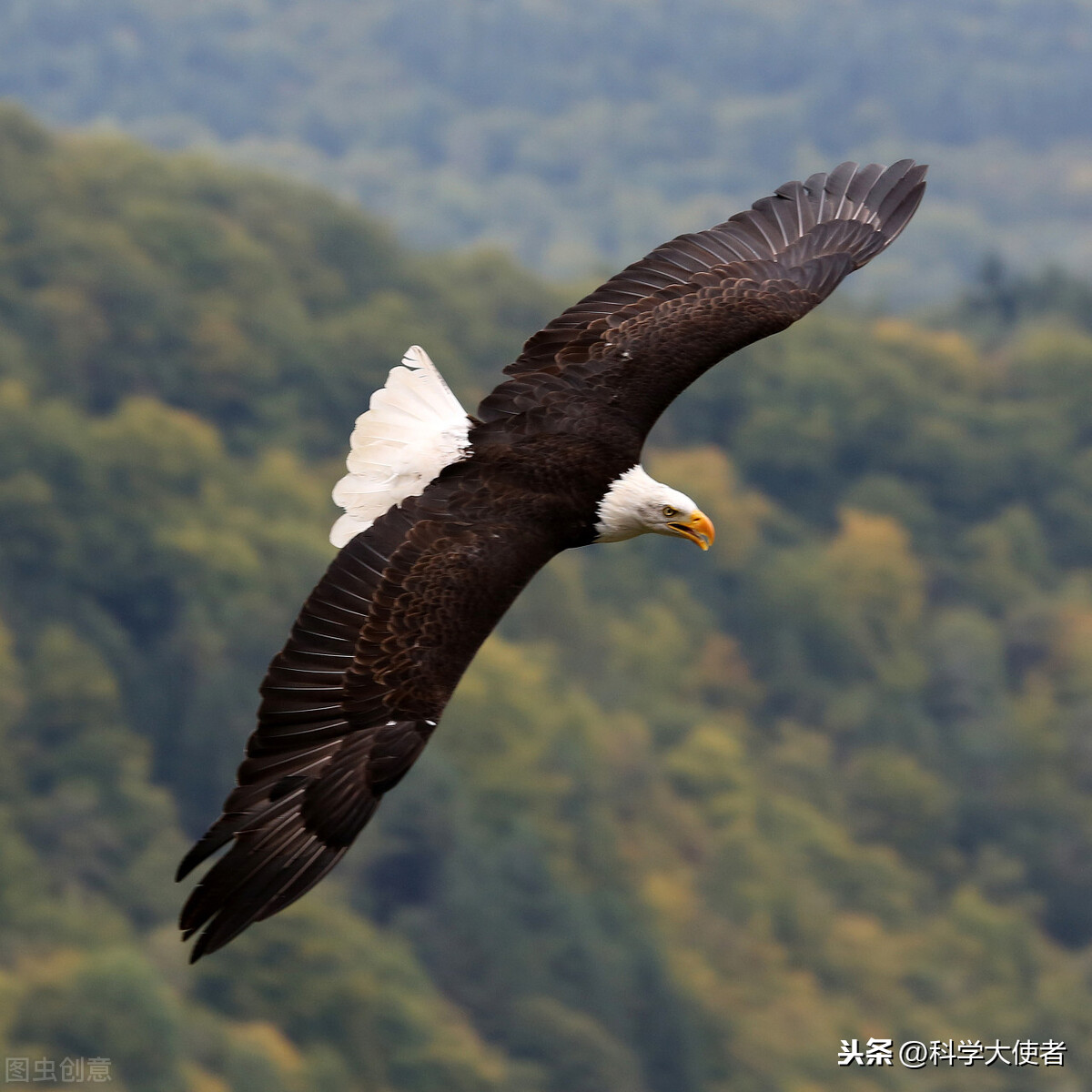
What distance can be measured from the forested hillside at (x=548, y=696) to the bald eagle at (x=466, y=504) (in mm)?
49607

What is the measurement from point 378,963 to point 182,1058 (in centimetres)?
896

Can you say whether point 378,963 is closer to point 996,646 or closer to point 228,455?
point 228,455

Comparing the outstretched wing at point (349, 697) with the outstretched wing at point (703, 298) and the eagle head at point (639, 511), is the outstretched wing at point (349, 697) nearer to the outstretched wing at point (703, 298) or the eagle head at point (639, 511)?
the eagle head at point (639, 511)

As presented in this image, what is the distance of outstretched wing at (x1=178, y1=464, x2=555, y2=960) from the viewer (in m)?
12.0

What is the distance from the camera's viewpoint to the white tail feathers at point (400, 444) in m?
14.2

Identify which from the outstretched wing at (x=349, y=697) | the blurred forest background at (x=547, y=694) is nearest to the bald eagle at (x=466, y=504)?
the outstretched wing at (x=349, y=697)

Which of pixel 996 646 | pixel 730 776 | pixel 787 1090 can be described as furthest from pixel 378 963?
pixel 996 646

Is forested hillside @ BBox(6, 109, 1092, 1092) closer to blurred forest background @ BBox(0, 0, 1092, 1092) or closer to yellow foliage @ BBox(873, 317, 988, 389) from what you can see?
blurred forest background @ BBox(0, 0, 1092, 1092)

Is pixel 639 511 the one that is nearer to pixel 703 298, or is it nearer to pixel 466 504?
pixel 466 504

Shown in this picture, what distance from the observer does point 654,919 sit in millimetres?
84562

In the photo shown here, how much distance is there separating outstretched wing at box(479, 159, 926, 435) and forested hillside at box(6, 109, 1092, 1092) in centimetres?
4941

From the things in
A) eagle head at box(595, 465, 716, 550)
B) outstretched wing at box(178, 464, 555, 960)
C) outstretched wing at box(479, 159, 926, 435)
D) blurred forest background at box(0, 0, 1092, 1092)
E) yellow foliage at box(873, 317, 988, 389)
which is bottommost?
outstretched wing at box(178, 464, 555, 960)

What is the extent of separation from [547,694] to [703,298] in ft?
247

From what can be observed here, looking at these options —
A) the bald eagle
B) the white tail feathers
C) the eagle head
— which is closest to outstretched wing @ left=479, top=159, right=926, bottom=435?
the bald eagle
